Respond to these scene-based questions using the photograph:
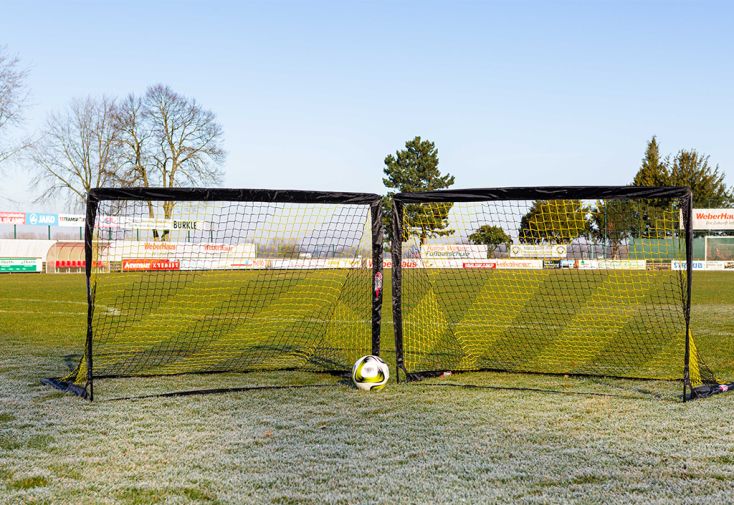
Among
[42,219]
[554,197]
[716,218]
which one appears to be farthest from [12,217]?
[716,218]

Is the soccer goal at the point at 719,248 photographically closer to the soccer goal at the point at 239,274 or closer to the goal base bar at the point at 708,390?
the soccer goal at the point at 239,274

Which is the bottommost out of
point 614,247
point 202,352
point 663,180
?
point 202,352

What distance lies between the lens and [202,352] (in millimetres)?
7863

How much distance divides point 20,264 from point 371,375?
3655cm

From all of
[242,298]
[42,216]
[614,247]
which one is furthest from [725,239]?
[42,216]

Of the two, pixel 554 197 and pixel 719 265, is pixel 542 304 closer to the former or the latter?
pixel 554 197

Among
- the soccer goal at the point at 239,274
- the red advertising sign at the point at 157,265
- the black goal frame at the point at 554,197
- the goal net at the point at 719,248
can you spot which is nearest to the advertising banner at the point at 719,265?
the goal net at the point at 719,248

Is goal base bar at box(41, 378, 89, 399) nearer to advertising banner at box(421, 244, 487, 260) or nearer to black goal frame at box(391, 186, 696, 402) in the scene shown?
black goal frame at box(391, 186, 696, 402)

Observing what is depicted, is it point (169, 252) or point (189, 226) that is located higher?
point (189, 226)

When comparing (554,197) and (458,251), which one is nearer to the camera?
(554,197)

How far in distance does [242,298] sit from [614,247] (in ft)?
29.1

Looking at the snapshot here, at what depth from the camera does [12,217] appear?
4312cm

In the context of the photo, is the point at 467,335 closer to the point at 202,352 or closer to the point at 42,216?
the point at 202,352

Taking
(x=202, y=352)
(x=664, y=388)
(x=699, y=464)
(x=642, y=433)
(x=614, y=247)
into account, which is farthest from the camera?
(x=614, y=247)
